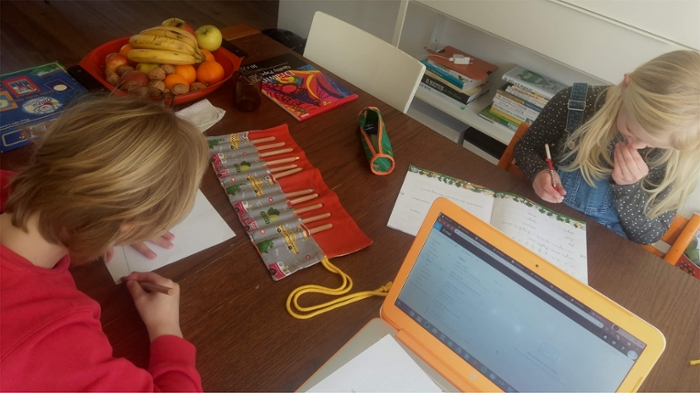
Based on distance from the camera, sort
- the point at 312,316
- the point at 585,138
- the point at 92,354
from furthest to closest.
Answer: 1. the point at 585,138
2. the point at 312,316
3. the point at 92,354

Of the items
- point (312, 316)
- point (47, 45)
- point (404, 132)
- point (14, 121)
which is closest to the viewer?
point (312, 316)

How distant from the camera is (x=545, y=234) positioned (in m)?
0.98

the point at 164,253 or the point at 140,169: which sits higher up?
the point at 140,169

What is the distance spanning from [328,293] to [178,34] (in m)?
0.91

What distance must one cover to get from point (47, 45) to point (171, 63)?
2113 millimetres

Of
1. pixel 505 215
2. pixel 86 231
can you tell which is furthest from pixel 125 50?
pixel 505 215

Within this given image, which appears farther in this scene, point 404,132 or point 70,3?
point 70,3

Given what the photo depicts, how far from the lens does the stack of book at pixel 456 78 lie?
2.06 meters

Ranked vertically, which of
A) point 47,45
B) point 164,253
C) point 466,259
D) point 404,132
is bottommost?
point 47,45

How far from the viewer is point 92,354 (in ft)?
1.91

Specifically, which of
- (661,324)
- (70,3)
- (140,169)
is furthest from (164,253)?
(70,3)

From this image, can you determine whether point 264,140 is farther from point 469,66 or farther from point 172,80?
point 469,66

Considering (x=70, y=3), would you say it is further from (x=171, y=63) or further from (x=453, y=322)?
(x=453, y=322)

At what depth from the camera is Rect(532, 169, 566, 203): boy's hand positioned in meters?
1.05
